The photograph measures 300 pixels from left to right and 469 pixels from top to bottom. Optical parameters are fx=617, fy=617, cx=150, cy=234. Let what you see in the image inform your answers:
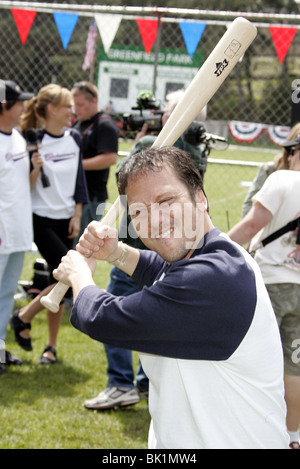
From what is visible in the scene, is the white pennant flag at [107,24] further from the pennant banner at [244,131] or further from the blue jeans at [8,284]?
the pennant banner at [244,131]

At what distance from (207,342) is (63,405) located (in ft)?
8.86

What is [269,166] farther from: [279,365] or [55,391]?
[279,365]

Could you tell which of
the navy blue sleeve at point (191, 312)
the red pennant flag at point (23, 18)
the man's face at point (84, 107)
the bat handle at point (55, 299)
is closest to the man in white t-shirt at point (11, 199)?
the man's face at point (84, 107)

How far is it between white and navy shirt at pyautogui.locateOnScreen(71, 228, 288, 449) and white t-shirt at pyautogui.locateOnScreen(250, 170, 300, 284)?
154cm

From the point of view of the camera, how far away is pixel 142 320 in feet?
5.01

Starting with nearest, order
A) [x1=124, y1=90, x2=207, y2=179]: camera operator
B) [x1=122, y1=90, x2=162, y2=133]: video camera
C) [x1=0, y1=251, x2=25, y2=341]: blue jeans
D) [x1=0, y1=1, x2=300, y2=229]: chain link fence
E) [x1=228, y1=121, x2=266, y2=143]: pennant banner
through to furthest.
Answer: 1. [x1=124, y1=90, x2=207, y2=179]: camera operator
2. [x1=122, y1=90, x2=162, y2=133]: video camera
3. [x1=0, y1=251, x2=25, y2=341]: blue jeans
4. [x1=0, y1=1, x2=300, y2=229]: chain link fence
5. [x1=228, y1=121, x2=266, y2=143]: pennant banner

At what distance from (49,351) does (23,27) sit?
3389mm

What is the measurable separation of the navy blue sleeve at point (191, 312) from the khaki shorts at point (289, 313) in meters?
1.69

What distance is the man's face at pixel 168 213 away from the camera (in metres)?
1.64

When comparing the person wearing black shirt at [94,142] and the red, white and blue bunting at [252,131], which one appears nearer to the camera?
the person wearing black shirt at [94,142]

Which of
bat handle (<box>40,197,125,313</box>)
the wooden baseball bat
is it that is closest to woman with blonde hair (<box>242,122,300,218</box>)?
the wooden baseball bat

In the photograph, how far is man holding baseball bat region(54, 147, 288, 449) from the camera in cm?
151

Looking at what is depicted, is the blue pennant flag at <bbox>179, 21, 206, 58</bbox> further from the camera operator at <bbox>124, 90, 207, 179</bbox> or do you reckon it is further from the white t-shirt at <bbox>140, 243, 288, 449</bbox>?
the white t-shirt at <bbox>140, 243, 288, 449</bbox>
